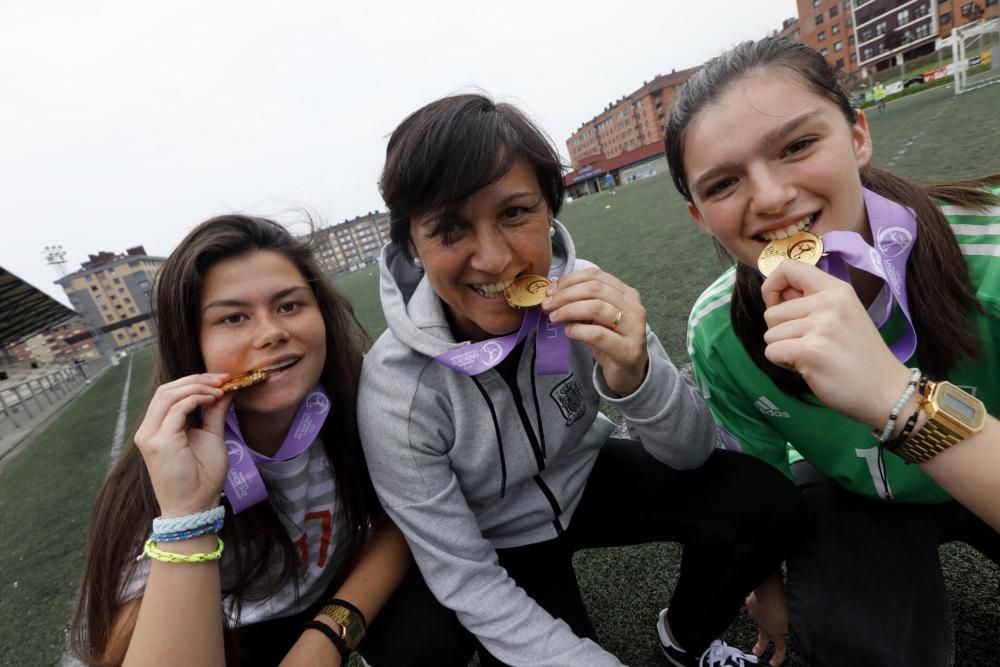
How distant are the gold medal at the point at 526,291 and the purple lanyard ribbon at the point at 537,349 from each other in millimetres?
62

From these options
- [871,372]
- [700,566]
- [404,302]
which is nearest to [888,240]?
[871,372]

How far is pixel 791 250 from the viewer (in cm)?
134

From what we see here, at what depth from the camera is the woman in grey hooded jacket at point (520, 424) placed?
1.52m

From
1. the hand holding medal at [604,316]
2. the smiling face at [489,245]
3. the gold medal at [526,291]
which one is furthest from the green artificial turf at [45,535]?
the hand holding medal at [604,316]

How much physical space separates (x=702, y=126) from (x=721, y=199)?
0.75ft

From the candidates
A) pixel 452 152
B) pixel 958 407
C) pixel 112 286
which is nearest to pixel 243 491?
pixel 452 152

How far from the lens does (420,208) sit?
61.4 inches

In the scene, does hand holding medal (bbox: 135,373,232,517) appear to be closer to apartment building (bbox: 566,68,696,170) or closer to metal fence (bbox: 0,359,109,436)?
metal fence (bbox: 0,359,109,436)

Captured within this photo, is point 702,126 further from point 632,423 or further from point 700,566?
point 700,566

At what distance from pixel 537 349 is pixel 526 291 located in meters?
0.20

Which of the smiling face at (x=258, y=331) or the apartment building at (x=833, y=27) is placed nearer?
the smiling face at (x=258, y=331)

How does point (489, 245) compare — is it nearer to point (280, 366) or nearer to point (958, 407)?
point (280, 366)

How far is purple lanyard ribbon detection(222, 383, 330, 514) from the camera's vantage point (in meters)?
1.47

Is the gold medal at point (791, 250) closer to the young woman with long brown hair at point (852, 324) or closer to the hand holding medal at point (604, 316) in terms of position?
the young woman with long brown hair at point (852, 324)
